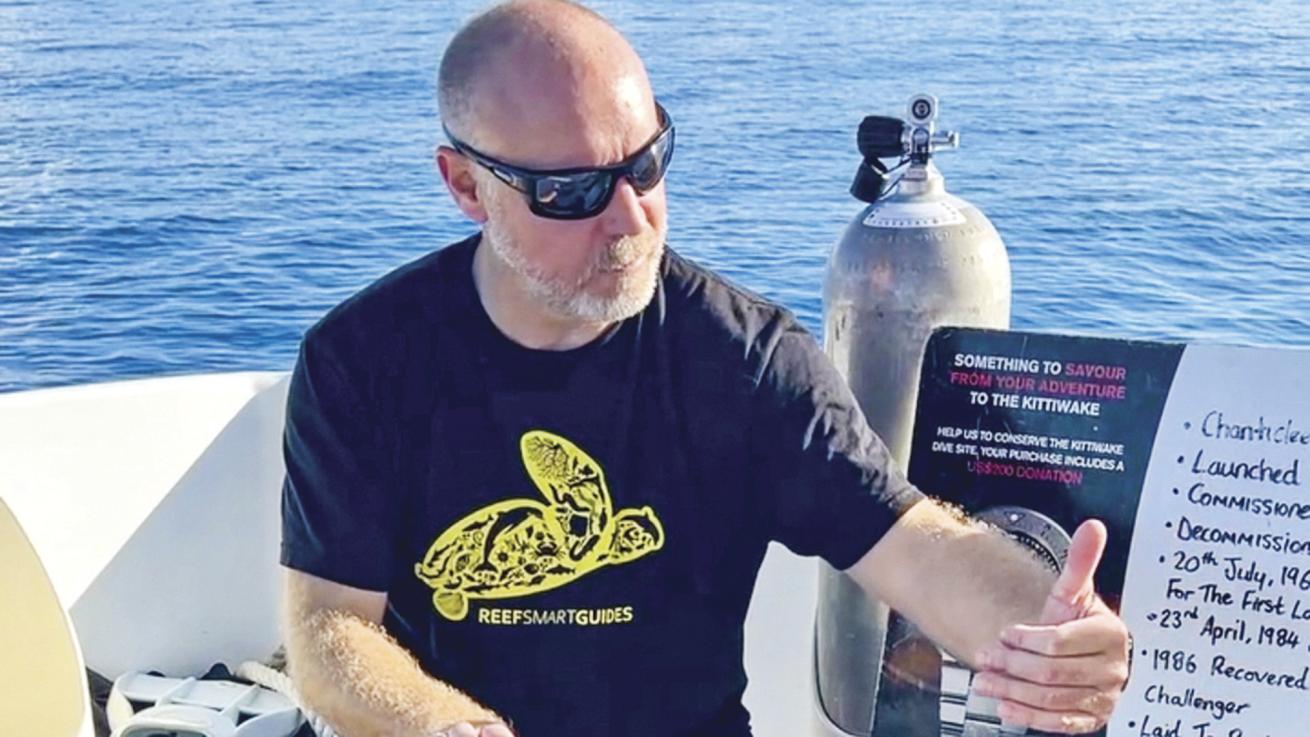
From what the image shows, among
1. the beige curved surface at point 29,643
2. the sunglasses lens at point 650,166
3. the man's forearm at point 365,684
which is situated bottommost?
the beige curved surface at point 29,643

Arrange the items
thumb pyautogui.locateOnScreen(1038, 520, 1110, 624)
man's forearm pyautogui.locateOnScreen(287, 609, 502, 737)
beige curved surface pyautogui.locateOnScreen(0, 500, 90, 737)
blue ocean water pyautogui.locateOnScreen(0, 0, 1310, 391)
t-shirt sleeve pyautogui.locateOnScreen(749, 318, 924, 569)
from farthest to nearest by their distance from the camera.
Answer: blue ocean water pyautogui.locateOnScreen(0, 0, 1310, 391) < beige curved surface pyautogui.locateOnScreen(0, 500, 90, 737) < t-shirt sleeve pyautogui.locateOnScreen(749, 318, 924, 569) < man's forearm pyautogui.locateOnScreen(287, 609, 502, 737) < thumb pyautogui.locateOnScreen(1038, 520, 1110, 624)

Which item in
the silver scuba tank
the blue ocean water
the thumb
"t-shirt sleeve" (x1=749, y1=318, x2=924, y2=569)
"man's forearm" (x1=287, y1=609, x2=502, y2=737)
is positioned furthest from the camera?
the blue ocean water

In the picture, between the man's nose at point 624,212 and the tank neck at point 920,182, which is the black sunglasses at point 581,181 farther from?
the tank neck at point 920,182

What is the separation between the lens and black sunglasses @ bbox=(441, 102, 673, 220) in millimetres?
1960

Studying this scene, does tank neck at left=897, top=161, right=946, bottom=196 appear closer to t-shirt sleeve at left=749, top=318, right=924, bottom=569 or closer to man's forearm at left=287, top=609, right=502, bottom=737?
t-shirt sleeve at left=749, top=318, right=924, bottom=569

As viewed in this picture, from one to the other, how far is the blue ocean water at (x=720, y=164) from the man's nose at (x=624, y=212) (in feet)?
17.7

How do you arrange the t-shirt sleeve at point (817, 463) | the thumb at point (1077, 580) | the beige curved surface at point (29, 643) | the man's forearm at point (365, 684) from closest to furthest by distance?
1. the thumb at point (1077, 580)
2. the man's forearm at point (365, 684)
3. the t-shirt sleeve at point (817, 463)
4. the beige curved surface at point (29, 643)

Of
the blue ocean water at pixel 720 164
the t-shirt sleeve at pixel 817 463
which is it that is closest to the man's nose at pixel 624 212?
the t-shirt sleeve at pixel 817 463

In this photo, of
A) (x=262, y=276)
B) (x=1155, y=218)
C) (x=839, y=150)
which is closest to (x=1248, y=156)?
(x=1155, y=218)

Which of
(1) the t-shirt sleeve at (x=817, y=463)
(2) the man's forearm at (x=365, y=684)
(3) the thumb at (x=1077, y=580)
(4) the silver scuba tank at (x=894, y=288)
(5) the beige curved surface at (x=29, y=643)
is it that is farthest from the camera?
(5) the beige curved surface at (x=29, y=643)

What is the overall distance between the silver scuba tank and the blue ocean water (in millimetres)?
4860

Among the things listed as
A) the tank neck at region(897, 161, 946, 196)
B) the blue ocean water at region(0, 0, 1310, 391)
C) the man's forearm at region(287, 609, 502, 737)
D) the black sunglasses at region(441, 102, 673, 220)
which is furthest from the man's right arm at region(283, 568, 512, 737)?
the blue ocean water at region(0, 0, 1310, 391)

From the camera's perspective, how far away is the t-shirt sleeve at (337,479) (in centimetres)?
205

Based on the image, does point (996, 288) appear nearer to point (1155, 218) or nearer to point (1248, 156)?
point (1155, 218)
